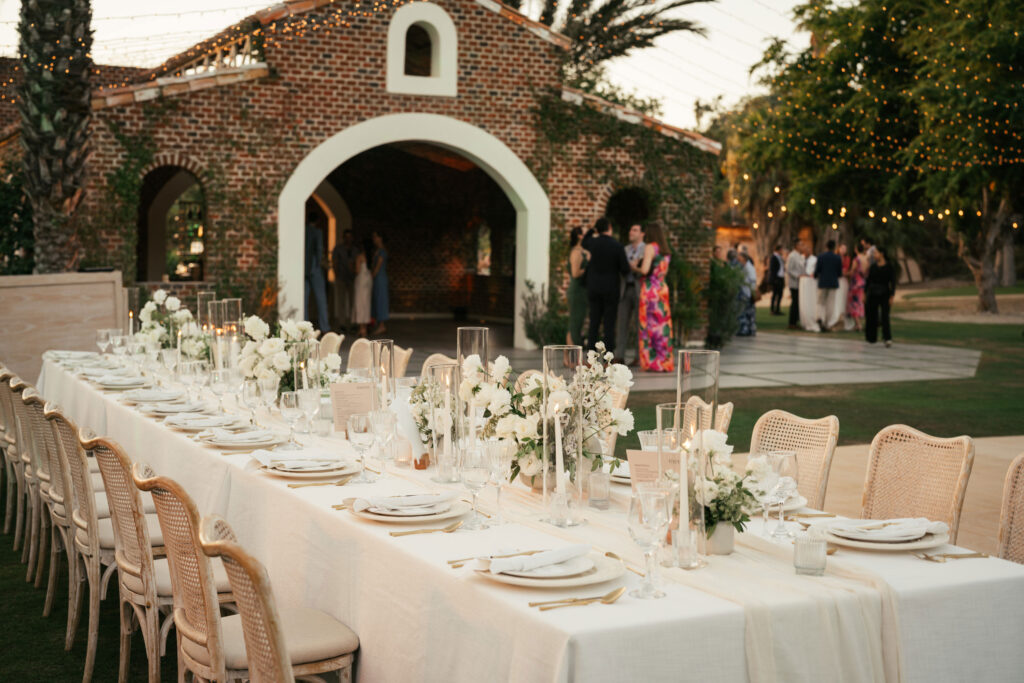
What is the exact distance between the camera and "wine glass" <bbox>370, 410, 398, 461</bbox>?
156 inches

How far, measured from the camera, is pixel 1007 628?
2803 mm

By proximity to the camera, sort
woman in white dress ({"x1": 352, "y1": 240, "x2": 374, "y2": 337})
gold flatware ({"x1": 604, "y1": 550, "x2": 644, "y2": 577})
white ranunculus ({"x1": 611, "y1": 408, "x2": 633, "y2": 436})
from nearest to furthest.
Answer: gold flatware ({"x1": 604, "y1": 550, "x2": 644, "y2": 577}), white ranunculus ({"x1": 611, "y1": 408, "x2": 633, "y2": 436}), woman in white dress ({"x1": 352, "y1": 240, "x2": 374, "y2": 337})

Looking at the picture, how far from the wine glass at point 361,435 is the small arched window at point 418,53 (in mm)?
15778

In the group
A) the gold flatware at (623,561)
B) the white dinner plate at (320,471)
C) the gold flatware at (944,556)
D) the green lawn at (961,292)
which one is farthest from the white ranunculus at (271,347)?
the green lawn at (961,292)

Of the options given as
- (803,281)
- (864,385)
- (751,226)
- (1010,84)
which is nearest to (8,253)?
(864,385)

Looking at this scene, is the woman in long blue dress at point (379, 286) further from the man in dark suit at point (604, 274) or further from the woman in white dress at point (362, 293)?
the man in dark suit at point (604, 274)

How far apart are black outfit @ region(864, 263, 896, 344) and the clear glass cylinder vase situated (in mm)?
15278

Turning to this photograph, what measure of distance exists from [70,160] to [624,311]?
6663mm

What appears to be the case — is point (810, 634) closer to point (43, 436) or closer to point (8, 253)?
point (43, 436)

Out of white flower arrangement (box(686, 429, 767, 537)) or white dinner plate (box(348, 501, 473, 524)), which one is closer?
white flower arrangement (box(686, 429, 767, 537))

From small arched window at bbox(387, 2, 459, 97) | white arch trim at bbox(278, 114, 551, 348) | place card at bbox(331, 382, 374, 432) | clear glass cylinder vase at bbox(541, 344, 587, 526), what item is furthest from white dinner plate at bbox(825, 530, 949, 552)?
small arched window at bbox(387, 2, 459, 97)

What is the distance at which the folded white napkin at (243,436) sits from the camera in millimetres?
4609

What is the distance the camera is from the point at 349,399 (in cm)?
475

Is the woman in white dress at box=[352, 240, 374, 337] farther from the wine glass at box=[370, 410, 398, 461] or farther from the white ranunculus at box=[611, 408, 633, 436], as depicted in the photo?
the white ranunculus at box=[611, 408, 633, 436]
